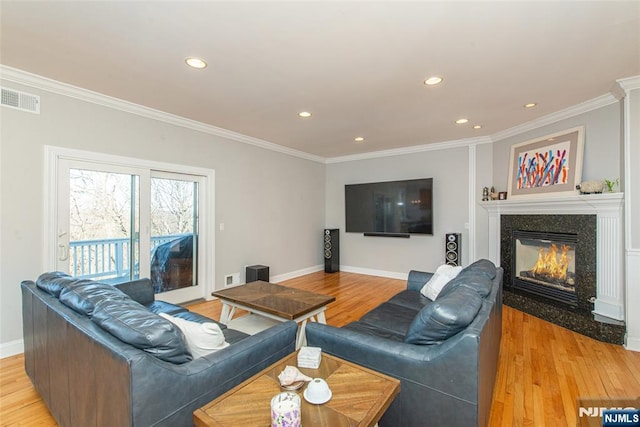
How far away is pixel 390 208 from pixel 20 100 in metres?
5.24

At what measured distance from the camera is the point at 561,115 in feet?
12.0

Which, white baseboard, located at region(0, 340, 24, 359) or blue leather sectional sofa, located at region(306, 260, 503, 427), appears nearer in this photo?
blue leather sectional sofa, located at region(306, 260, 503, 427)

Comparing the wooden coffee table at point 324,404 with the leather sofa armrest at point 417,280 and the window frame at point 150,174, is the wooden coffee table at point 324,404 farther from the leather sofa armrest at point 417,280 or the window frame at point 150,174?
the window frame at point 150,174

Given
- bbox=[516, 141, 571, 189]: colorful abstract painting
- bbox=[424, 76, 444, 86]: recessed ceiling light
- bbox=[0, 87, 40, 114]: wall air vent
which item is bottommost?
bbox=[516, 141, 571, 189]: colorful abstract painting

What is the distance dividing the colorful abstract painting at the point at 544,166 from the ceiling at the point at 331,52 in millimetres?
526

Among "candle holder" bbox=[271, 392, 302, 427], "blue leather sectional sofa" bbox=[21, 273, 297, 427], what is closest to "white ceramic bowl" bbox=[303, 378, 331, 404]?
"candle holder" bbox=[271, 392, 302, 427]

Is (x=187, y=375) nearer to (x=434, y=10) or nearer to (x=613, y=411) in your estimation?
(x=434, y=10)

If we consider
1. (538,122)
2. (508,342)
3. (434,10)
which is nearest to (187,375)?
(434,10)

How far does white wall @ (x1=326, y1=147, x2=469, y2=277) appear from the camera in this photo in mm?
5137

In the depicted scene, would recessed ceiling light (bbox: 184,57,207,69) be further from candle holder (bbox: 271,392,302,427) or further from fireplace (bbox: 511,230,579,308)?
fireplace (bbox: 511,230,579,308)

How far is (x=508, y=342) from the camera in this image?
9.79 ft

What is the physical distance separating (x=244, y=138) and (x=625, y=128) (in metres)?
4.74

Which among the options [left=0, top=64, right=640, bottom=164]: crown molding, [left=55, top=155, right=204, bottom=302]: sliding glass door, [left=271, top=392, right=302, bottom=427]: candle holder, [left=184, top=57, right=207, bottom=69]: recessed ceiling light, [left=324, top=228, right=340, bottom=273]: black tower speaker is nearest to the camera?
[left=271, top=392, right=302, bottom=427]: candle holder

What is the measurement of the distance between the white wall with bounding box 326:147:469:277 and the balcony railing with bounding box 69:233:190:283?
161 inches
